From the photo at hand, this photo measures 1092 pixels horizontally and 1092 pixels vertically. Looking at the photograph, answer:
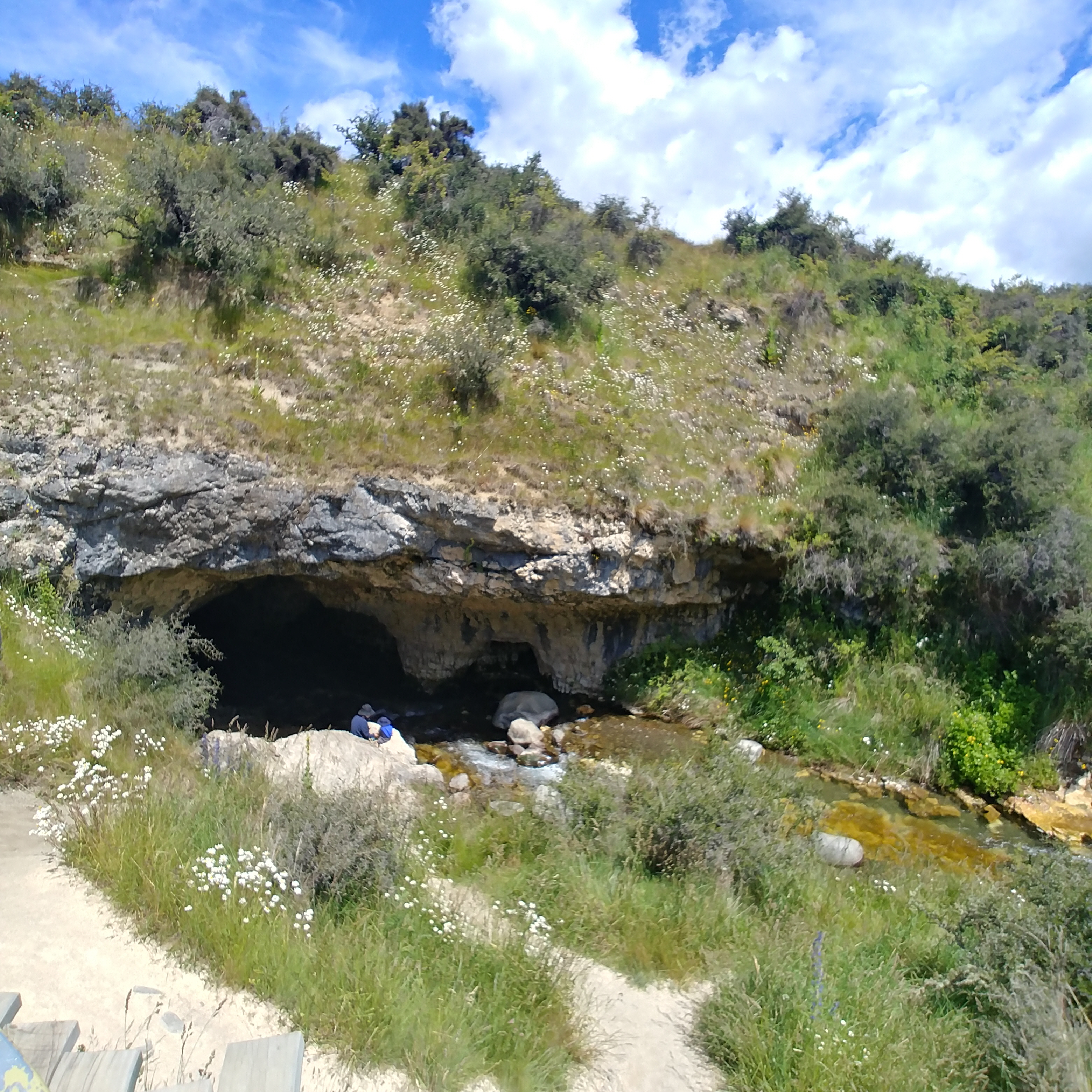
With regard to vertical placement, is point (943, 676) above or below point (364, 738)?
above

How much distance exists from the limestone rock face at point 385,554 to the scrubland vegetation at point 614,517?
43cm

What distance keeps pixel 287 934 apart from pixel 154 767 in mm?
3171

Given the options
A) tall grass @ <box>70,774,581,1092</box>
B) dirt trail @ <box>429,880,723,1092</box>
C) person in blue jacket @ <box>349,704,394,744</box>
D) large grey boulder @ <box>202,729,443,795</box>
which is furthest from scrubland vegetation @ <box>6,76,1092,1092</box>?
person in blue jacket @ <box>349,704,394,744</box>

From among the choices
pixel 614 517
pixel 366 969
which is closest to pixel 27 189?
pixel 614 517

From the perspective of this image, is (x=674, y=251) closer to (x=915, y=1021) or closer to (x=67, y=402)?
(x=67, y=402)

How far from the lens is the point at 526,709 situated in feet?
40.6

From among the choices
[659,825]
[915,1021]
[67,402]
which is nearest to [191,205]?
[67,402]

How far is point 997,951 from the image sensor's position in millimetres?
5047

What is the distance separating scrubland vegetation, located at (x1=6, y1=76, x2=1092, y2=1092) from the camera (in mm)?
4746

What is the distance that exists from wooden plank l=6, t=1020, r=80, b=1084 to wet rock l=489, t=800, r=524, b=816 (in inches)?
184

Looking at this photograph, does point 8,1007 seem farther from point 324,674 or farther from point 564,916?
point 324,674

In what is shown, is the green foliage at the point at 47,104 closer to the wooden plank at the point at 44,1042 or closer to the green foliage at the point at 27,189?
the green foliage at the point at 27,189

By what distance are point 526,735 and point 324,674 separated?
4.35 m

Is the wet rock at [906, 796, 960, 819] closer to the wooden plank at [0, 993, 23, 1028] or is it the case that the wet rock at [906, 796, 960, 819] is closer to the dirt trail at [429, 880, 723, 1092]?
the dirt trail at [429, 880, 723, 1092]
